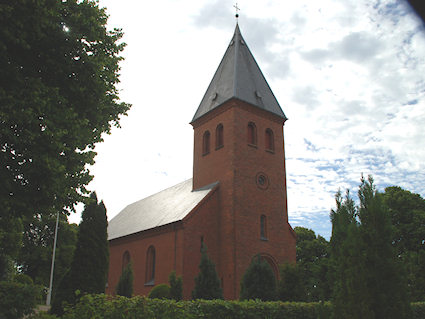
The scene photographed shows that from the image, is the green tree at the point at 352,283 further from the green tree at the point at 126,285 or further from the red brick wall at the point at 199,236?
the green tree at the point at 126,285

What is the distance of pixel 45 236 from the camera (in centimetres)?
4047

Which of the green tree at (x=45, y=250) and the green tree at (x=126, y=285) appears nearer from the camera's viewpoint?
the green tree at (x=126, y=285)

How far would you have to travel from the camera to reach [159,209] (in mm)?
29984

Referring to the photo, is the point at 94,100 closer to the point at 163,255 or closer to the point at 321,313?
the point at 321,313

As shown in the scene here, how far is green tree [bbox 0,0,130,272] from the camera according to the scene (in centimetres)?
946

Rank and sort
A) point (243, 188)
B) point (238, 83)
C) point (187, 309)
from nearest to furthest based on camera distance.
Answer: point (187, 309) < point (243, 188) < point (238, 83)

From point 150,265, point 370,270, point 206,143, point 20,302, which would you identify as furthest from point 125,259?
point 370,270

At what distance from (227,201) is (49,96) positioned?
15336 millimetres

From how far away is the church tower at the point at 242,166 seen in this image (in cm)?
2323

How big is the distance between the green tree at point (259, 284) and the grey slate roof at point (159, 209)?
7582 millimetres

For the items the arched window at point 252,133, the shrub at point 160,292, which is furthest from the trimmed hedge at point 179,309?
the arched window at point 252,133

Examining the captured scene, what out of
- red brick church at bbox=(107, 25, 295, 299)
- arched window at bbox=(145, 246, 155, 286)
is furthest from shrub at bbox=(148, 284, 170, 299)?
arched window at bbox=(145, 246, 155, 286)

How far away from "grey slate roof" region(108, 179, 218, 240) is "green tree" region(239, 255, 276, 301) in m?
7.58

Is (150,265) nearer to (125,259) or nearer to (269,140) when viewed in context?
(125,259)
